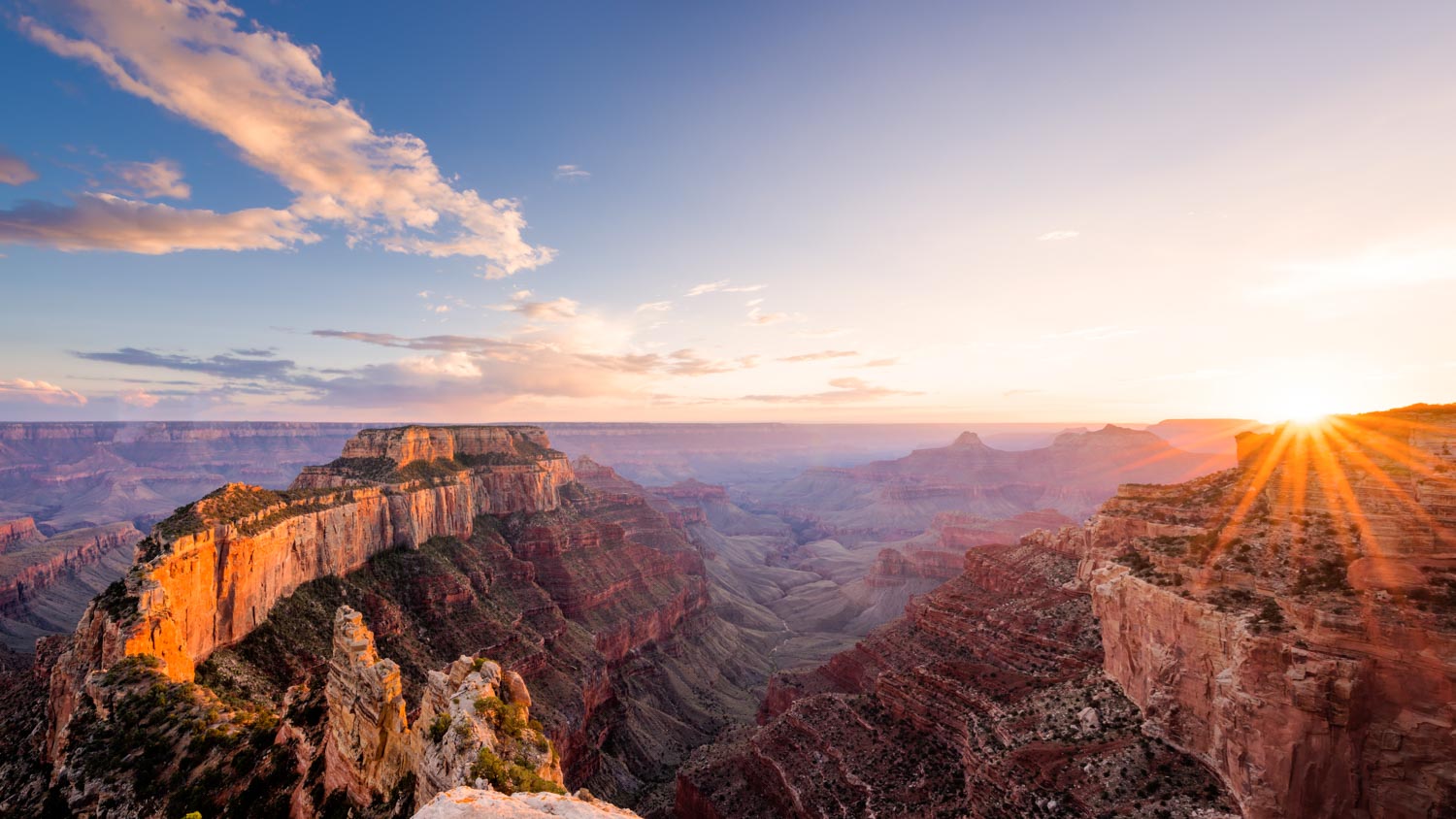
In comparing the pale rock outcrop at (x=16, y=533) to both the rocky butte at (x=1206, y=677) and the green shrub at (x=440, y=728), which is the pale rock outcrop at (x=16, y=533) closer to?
the green shrub at (x=440, y=728)

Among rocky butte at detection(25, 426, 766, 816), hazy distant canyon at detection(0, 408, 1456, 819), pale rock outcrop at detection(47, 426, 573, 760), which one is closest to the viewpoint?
hazy distant canyon at detection(0, 408, 1456, 819)

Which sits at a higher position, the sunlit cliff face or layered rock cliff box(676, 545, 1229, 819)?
the sunlit cliff face

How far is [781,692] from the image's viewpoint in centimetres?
6400

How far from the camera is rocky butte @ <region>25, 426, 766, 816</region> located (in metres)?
21.9

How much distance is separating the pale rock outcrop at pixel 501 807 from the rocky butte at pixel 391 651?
12.0ft

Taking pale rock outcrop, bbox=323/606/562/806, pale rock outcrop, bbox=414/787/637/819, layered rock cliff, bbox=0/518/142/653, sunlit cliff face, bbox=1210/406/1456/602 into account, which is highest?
sunlit cliff face, bbox=1210/406/1456/602

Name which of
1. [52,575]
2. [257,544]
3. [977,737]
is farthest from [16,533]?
[977,737]

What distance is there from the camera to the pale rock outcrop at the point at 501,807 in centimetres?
1059

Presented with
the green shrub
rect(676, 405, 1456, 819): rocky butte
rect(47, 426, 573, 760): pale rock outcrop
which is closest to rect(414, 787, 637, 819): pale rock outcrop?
the green shrub

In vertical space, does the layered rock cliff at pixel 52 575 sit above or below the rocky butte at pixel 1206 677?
below

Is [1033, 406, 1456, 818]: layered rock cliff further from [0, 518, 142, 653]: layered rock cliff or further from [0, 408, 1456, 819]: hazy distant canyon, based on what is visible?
[0, 518, 142, 653]: layered rock cliff

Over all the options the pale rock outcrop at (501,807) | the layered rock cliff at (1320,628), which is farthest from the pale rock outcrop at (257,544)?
the layered rock cliff at (1320,628)

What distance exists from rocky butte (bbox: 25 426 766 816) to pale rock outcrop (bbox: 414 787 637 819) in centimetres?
366

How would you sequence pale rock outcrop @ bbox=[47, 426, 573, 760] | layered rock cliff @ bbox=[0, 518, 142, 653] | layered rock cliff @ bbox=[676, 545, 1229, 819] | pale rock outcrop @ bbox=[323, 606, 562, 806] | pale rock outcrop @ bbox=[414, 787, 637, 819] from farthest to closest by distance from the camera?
layered rock cliff @ bbox=[0, 518, 142, 653], pale rock outcrop @ bbox=[47, 426, 573, 760], layered rock cliff @ bbox=[676, 545, 1229, 819], pale rock outcrop @ bbox=[323, 606, 562, 806], pale rock outcrop @ bbox=[414, 787, 637, 819]
